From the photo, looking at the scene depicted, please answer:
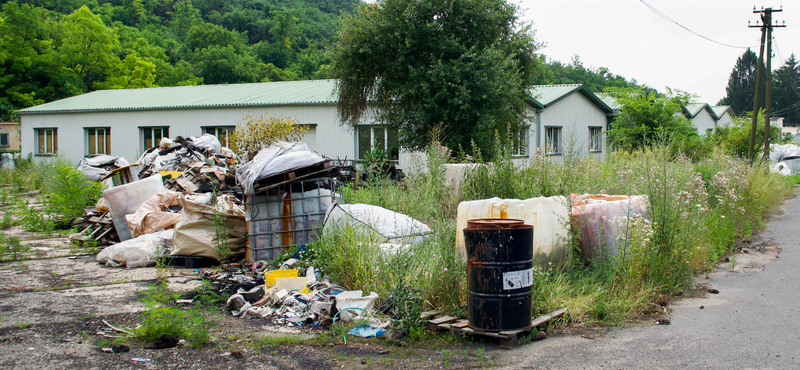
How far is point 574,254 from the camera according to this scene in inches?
235

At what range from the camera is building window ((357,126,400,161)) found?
21391mm

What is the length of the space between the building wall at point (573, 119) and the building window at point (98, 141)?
2082cm

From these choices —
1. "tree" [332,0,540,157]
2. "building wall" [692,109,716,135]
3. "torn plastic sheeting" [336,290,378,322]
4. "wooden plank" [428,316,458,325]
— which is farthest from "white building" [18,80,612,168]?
"wooden plank" [428,316,458,325]

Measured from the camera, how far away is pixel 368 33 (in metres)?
17.0

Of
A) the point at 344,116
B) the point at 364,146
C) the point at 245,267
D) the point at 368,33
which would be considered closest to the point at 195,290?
the point at 245,267

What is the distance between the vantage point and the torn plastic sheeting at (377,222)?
259 inches

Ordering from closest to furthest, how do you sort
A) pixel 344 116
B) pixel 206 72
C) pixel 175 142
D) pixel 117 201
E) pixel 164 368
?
pixel 164 368, pixel 117 201, pixel 175 142, pixel 344 116, pixel 206 72

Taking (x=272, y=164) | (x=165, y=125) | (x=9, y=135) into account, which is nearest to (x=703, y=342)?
(x=272, y=164)

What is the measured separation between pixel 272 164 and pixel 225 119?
61.9 ft

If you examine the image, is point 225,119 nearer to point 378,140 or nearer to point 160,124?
point 160,124

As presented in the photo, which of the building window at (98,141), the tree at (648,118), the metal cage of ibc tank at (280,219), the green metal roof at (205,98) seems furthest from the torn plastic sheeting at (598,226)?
the building window at (98,141)

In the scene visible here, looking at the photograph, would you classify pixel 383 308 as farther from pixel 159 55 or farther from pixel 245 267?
pixel 159 55

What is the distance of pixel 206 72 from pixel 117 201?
54.5 m

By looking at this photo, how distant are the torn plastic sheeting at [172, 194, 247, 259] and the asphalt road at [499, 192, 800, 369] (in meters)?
4.74
